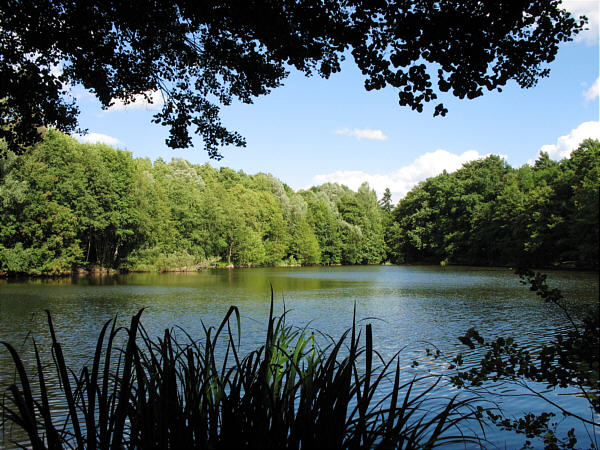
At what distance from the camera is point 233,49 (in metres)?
4.69

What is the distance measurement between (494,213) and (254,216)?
26303 millimetres

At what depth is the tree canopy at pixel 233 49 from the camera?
3158 millimetres

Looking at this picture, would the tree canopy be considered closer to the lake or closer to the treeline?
the lake

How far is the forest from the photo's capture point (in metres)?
28.5

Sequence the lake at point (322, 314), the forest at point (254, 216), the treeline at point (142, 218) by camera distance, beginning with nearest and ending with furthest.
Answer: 1. the lake at point (322, 314)
2. the treeline at point (142, 218)
3. the forest at point (254, 216)

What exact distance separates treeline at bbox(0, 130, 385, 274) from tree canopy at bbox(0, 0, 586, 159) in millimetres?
13661

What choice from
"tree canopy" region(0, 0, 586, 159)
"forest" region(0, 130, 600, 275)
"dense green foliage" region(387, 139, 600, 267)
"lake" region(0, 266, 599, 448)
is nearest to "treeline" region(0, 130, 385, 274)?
"forest" region(0, 130, 600, 275)

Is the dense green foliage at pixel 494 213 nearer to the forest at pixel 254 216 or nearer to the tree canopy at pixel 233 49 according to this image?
the forest at pixel 254 216

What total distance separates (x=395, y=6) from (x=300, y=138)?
6510mm

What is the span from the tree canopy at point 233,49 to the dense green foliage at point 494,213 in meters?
27.8

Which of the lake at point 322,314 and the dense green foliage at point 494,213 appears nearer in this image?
the lake at point 322,314

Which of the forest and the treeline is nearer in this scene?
the treeline

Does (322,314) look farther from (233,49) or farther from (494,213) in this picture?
(494,213)

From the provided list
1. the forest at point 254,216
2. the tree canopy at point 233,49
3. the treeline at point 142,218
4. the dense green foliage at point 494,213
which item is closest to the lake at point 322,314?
the forest at point 254,216
